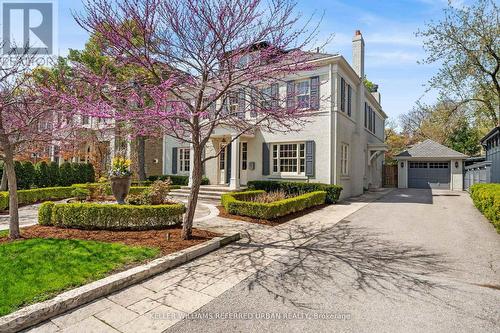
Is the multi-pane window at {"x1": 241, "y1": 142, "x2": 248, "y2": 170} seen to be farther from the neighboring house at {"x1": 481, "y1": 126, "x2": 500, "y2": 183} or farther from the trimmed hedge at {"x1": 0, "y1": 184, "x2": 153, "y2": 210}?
the neighboring house at {"x1": 481, "y1": 126, "x2": 500, "y2": 183}

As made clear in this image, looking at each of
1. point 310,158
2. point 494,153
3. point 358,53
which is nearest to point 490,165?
point 494,153

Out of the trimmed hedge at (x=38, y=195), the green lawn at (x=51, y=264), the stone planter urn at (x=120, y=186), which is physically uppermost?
the stone planter urn at (x=120, y=186)

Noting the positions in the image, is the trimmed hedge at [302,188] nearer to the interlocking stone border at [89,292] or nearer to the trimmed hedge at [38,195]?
the trimmed hedge at [38,195]

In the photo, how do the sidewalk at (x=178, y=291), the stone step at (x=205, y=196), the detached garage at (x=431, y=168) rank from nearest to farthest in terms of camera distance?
the sidewalk at (x=178, y=291) < the stone step at (x=205, y=196) < the detached garage at (x=431, y=168)

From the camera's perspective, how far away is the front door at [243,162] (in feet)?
51.5

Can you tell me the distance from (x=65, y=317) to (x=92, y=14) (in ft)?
15.7

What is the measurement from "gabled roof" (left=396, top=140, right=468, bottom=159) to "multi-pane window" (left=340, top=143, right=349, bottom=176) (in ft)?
36.9

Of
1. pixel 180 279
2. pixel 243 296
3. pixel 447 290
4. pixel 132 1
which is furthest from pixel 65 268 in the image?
pixel 447 290

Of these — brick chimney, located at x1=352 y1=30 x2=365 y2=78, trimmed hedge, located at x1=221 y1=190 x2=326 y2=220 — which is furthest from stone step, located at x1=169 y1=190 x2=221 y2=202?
brick chimney, located at x1=352 y1=30 x2=365 y2=78

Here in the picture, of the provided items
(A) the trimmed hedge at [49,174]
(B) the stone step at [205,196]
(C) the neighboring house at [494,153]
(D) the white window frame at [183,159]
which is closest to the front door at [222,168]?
(B) the stone step at [205,196]

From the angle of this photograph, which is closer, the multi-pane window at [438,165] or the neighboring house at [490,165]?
the neighboring house at [490,165]

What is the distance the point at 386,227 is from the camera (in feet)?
27.6
